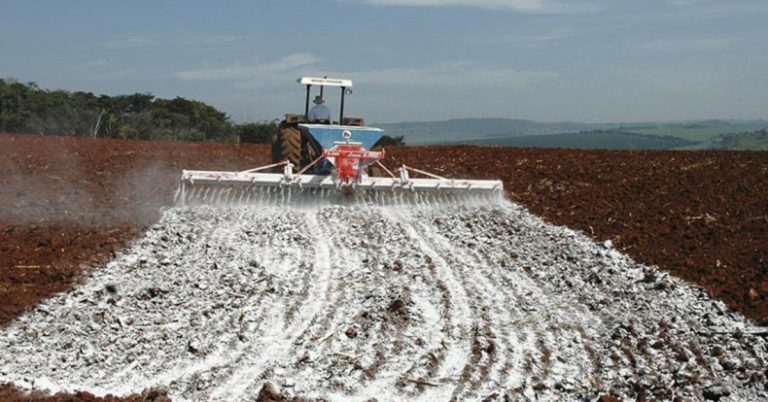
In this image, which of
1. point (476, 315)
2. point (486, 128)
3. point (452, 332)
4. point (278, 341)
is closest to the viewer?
point (278, 341)

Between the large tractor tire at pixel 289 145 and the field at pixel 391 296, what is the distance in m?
1.67

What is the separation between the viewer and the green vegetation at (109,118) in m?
39.0

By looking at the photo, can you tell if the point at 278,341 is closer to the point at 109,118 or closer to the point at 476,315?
the point at 476,315

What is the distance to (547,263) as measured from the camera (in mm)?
9055

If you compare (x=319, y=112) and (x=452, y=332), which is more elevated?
(x=319, y=112)

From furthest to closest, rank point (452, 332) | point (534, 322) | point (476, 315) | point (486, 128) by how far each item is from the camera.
Answer: point (486, 128) → point (476, 315) → point (534, 322) → point (452, 332)

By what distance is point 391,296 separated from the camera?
7.41 meters

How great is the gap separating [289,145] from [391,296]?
6440mm

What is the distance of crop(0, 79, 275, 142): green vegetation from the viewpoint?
39.0 m

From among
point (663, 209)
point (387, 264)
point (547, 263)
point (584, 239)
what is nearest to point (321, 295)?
point (387, 264)

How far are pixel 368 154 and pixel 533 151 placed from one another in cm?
954

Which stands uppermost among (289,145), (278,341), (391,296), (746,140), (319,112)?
(319,112)

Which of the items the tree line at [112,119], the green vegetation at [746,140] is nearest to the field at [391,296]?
the tree line at [112,119]

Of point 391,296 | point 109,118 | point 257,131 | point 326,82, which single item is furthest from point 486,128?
point 391,296
